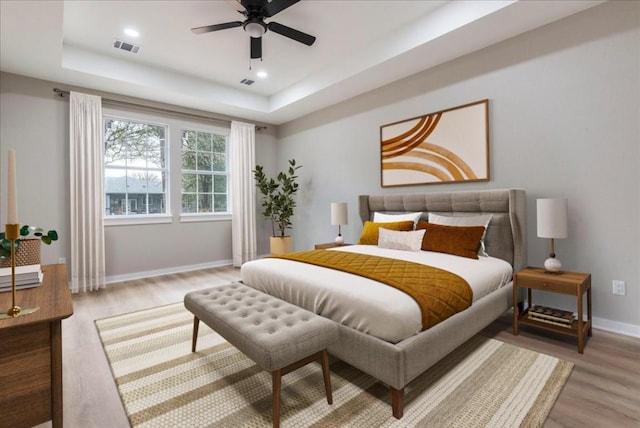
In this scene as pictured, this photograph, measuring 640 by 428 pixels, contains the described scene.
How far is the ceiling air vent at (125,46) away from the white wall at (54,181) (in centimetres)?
99

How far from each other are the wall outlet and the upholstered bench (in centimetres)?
252

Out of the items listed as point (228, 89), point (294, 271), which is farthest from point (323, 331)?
point (228, 89)

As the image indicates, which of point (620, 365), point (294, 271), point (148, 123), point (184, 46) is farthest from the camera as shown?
point (148, 123)

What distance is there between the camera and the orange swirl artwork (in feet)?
10.8

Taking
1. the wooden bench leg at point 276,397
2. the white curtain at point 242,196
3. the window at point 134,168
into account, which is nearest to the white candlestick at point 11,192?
the wooden bench leg at point 276,397

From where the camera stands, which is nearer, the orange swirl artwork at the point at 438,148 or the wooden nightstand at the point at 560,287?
the wooden nightstand at the point at 560,287

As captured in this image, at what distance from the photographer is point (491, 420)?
1537 mm

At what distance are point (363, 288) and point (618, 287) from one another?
7.53 ft

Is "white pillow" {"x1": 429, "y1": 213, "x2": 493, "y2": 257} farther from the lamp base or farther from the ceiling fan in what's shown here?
the ceiling fan

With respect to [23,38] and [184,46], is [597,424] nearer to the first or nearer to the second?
[184,46]

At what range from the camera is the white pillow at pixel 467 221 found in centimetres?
301

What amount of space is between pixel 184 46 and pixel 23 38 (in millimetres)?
1442

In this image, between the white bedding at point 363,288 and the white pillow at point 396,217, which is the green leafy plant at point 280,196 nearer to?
the white pillow at point 396,217

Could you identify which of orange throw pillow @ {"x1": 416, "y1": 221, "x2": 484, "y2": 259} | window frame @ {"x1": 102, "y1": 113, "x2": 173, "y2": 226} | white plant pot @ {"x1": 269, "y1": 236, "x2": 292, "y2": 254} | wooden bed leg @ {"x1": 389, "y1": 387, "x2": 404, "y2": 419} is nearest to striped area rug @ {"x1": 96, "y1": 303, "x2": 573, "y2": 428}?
wooden bed leg @ {"x1": 389, "y1": 387, "x2": 404, "y2": 419}
